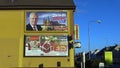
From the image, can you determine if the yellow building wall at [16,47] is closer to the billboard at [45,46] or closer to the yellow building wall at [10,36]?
the yellow building wall at [10,36]

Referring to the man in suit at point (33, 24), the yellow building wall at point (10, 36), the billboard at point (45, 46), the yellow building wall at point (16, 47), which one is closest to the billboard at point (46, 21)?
the man in suit at point (33, 24)

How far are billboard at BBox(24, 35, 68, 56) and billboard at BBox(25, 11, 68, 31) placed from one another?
0.93 m

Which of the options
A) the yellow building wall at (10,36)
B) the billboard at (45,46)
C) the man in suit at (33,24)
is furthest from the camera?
the man in suit at (33,24)

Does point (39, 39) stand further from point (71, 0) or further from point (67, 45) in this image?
point (71, 0)

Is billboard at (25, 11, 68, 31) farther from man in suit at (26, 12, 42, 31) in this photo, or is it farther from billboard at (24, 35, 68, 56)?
billboard at (24, 35, 68, 56)

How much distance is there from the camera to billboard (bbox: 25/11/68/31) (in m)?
37.5

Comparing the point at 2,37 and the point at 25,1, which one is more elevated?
the point at 25,1

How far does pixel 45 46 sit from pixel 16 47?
10.6ft

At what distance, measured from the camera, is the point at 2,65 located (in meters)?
37.1

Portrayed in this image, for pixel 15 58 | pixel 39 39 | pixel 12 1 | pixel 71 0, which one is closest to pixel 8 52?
pixel 15 58

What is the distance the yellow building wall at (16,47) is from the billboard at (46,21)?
67cm

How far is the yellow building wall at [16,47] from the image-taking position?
122ft

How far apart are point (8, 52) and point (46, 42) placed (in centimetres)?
434

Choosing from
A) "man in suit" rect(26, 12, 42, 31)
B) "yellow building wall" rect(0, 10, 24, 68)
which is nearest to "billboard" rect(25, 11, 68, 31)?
"man in suit" rect(26, 12, 42, 31)
